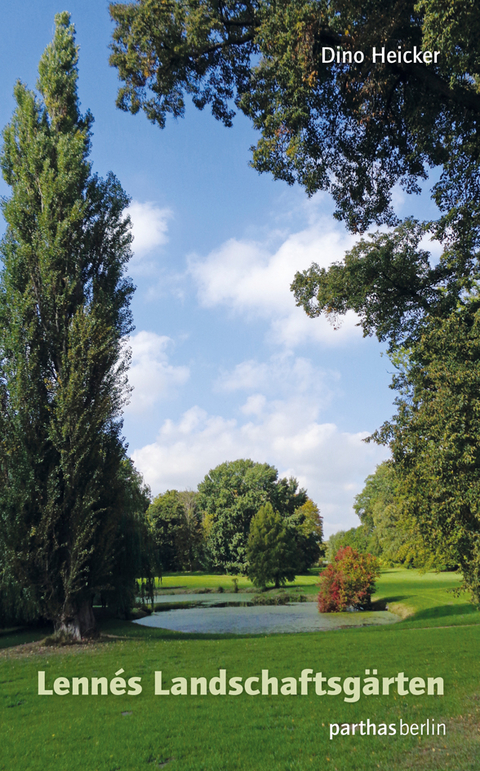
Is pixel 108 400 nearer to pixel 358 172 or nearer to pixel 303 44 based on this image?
pixel 358 172

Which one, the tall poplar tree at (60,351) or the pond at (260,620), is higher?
the tall poplar tree at (60,351)

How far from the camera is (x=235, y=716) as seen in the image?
7.40m

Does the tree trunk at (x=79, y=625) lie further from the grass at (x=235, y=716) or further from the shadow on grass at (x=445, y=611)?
the shadow on grass at (x=445, y=611)

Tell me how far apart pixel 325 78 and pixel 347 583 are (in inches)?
1097

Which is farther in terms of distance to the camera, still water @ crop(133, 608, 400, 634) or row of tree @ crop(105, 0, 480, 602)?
still water @ crop(133, 608, 400, 634)

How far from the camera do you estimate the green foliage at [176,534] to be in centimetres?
6769

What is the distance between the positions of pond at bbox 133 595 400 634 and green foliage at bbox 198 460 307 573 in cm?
2418

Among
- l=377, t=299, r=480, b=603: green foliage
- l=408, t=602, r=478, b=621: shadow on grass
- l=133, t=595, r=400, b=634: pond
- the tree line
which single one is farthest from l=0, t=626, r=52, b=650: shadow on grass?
l=408, t=602, r=478, b=621: shadow on grass

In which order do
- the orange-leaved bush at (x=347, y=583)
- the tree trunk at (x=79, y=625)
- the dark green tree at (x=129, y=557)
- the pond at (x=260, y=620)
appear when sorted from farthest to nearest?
the orange-leaved bush at (x=347, y=583) < the pond at (x=260, y=620) < the dark green tree at (x=129, y=557) < the tree trunk at (x=79, y=625)

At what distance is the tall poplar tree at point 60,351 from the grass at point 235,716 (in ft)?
11.8

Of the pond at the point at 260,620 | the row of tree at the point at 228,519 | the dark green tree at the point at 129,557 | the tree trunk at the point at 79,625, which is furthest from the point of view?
the row of tree at the point at 228,519

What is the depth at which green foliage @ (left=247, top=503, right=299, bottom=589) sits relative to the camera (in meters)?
44.8

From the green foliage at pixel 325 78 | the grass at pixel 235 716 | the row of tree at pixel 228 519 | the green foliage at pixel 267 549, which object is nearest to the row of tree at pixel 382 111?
the green foliage at pixel 325 78

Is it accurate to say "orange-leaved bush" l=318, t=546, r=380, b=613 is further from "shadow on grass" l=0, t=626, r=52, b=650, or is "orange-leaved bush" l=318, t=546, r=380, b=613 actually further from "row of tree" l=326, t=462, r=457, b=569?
"shadow on grass" l=0, t=626, r=52, b=650
